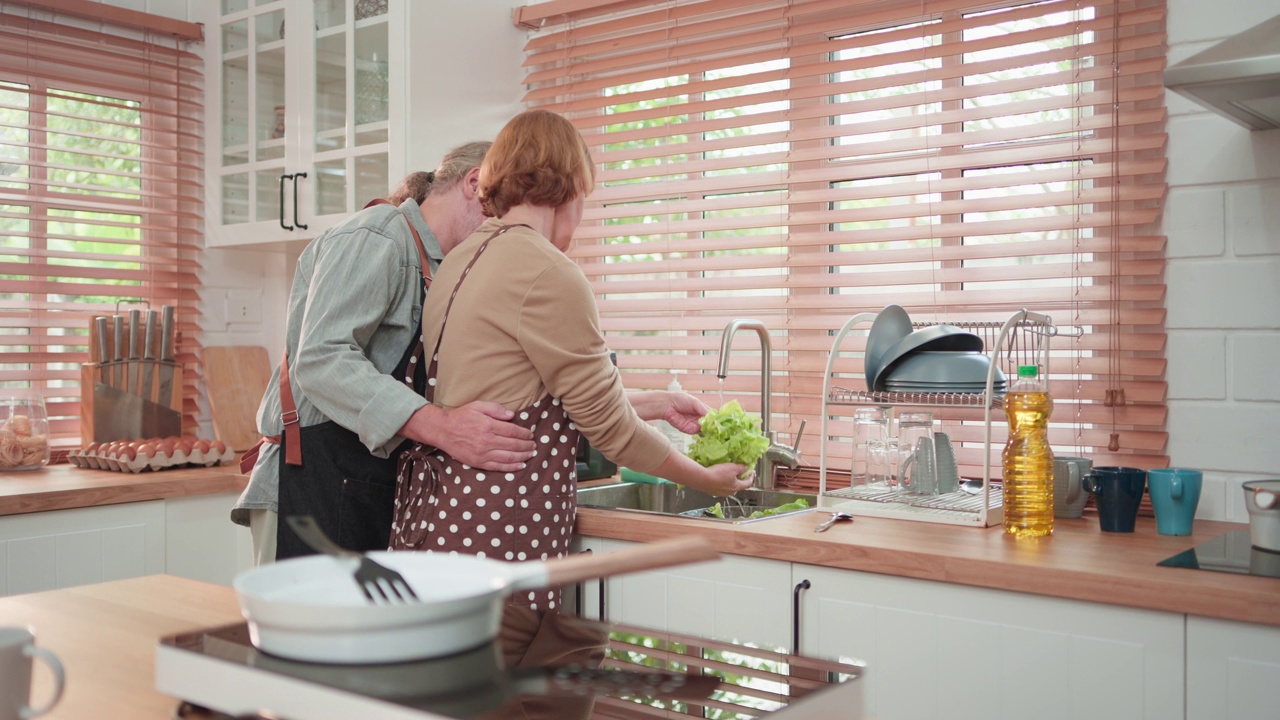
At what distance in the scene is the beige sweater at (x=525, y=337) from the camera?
5.23ft

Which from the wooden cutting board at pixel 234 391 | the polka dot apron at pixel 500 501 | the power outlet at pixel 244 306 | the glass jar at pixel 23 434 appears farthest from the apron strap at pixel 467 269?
the power outlet at pixel 244 306

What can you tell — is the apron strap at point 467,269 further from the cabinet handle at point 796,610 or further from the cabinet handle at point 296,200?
the cabinet handle at point 296,200

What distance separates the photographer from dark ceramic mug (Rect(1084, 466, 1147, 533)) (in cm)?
187

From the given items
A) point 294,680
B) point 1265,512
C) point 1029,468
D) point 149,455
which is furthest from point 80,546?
point 1265,512

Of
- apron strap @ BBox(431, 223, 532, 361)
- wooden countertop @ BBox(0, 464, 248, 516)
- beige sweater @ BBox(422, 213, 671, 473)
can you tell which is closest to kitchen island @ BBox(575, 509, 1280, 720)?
beige sweater @ BBox(422, 213, 671, 473)

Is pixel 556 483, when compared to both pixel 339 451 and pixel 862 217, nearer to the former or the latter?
pixel 339 451

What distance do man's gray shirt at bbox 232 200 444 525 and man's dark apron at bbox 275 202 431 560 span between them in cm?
3

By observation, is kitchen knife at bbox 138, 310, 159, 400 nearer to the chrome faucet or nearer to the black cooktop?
the chrome faucet

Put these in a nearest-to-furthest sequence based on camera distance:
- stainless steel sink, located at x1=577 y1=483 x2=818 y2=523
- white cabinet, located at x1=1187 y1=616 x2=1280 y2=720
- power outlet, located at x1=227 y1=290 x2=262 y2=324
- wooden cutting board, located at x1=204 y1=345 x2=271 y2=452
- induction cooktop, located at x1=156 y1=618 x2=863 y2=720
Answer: induction cooktop, located at x1=156 y1=618 x2=863 y2=720, white cabinet, located at x1=1187 y1=616 x2=1280 y2=720, stainless steel sink, located at x1=577 y1=483 x2=818 y2=523, wooden cutting board, located at x1=204 y1=345 x2=271 y2=452, power outlet, located at x1=227 y1=290 x2=262 y2=324

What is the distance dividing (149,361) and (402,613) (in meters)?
2.88

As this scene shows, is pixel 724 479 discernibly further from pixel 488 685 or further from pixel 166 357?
pixel 166 357

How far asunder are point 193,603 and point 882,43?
1954 mm

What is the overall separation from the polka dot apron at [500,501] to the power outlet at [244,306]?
1.98 meters

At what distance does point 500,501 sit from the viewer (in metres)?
1.67
